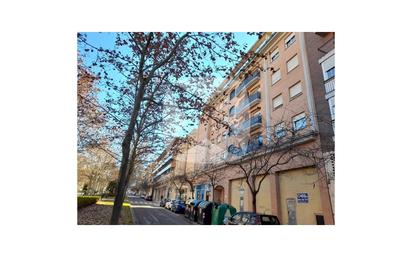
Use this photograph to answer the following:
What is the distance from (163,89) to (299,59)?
310cm

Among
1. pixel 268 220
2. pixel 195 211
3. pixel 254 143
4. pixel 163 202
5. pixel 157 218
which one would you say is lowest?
pixel 163 202

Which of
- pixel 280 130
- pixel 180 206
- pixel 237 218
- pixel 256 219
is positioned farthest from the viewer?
pixel 180 206

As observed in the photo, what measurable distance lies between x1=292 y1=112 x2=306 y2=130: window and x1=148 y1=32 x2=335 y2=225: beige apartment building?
0.06 feet

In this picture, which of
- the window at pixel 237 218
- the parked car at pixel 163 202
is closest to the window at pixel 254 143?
the window at pixel 237 218

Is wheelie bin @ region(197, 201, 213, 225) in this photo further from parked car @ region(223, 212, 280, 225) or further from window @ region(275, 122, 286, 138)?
window @ region(275, 122, 286, 138)

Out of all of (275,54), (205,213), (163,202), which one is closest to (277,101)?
(275,54)

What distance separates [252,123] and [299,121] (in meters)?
1.02

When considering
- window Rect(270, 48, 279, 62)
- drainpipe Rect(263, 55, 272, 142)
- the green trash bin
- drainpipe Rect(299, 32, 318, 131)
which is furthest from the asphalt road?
window Rect(270, 48, 279, 62)

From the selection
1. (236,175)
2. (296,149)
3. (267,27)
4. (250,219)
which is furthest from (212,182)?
(267,27)

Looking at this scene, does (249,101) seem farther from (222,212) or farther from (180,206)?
(180,206)

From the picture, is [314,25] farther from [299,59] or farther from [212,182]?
[212,182]

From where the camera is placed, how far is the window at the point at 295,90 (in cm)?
441

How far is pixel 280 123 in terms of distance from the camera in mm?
4453

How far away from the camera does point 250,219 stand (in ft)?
12.5
